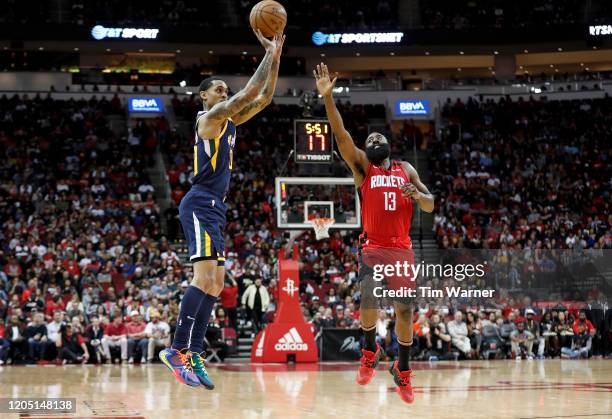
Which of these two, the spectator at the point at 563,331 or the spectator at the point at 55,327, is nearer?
the spectator at the point at 55,327

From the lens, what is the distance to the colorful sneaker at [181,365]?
24.3 feet

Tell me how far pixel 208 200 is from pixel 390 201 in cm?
199

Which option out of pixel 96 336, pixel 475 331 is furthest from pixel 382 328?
pixel 96 336

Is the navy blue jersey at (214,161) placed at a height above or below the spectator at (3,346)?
above

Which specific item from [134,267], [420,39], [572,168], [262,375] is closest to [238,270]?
[134,267]

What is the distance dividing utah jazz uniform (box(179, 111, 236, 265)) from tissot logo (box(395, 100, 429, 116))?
1209 inches

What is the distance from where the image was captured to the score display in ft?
62.7

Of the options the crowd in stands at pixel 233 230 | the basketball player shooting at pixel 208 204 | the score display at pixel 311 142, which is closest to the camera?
the basketball player shooting at pixel 208 204

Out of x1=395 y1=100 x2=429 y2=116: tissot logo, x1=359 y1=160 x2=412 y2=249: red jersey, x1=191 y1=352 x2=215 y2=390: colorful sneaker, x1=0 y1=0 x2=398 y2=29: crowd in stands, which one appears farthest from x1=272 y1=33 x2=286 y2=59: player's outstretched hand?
x1=395 y1=100 x2=429 y2=116: tissot logo

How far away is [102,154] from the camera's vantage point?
105 ft

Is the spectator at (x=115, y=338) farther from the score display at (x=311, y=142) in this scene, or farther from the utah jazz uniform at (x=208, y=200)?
the utah jazz uniform at (x=208, y=200)

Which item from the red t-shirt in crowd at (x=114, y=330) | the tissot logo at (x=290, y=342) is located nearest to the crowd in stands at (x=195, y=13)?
the red t-shirt in crowd at (x=114, y=330)

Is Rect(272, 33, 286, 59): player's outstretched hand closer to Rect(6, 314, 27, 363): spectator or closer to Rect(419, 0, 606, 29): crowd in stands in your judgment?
Rect(6, 314, 27, 363): spectator

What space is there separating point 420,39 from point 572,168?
373 inches
